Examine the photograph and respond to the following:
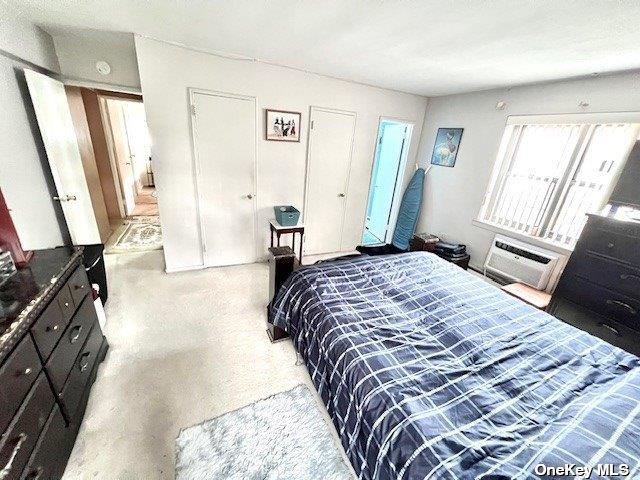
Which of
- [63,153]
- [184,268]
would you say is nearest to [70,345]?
[184,268]

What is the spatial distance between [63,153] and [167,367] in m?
2.10

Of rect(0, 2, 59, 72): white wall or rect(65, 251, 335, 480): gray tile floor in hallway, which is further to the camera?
rect(0, 2, 59, 72): white wall

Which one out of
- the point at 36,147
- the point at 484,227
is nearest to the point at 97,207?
the point at 36,147

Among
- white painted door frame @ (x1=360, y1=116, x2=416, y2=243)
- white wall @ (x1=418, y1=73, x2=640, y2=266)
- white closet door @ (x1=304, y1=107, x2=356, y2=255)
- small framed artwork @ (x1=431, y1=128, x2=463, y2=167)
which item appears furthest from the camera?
white painted door frame @ (x1=360, y1=116, x2=416, y2=243)

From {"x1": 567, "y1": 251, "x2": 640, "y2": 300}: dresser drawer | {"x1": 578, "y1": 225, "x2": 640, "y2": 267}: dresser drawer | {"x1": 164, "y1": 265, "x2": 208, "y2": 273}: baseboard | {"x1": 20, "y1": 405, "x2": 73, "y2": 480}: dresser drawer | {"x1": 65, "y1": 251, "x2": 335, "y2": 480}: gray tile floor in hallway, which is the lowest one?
{"x1": 65, "y1": 251, "x2": 335, "y2": 480}: gray tile floor in hallway

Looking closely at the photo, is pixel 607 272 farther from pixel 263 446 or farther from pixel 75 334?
pixel 75 334

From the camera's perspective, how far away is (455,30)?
162 cm

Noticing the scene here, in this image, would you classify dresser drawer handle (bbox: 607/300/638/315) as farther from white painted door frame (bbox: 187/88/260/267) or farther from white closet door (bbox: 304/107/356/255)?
white painted door frame (bbox: 187/88/260/267)

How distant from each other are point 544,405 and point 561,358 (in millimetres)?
405

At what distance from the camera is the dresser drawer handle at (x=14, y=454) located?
2.73ft

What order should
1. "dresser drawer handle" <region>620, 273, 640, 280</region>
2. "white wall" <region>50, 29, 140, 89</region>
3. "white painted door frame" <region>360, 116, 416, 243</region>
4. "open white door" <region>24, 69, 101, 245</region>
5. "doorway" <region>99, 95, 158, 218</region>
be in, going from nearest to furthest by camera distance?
"dresser drawer handle" <region>620, 273, 640, 280</region> → "open white door" <region>24, 69, 101, 245</region> → "white wall" <region>50, 29, 140, 89</region> → "white painted door frame" <region>360, 116, 416, 243</region> → "doorway" <region>99, 95, 158, 218</region>

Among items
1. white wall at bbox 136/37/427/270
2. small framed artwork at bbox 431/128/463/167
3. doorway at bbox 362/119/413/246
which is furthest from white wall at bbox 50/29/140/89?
small framed artwork at bbox 431/128/463/167

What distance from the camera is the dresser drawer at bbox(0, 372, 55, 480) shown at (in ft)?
2.85

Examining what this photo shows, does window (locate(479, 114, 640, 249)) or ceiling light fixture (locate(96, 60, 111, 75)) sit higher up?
ceiling light fixture (locate(96, 60, 111, 75))
